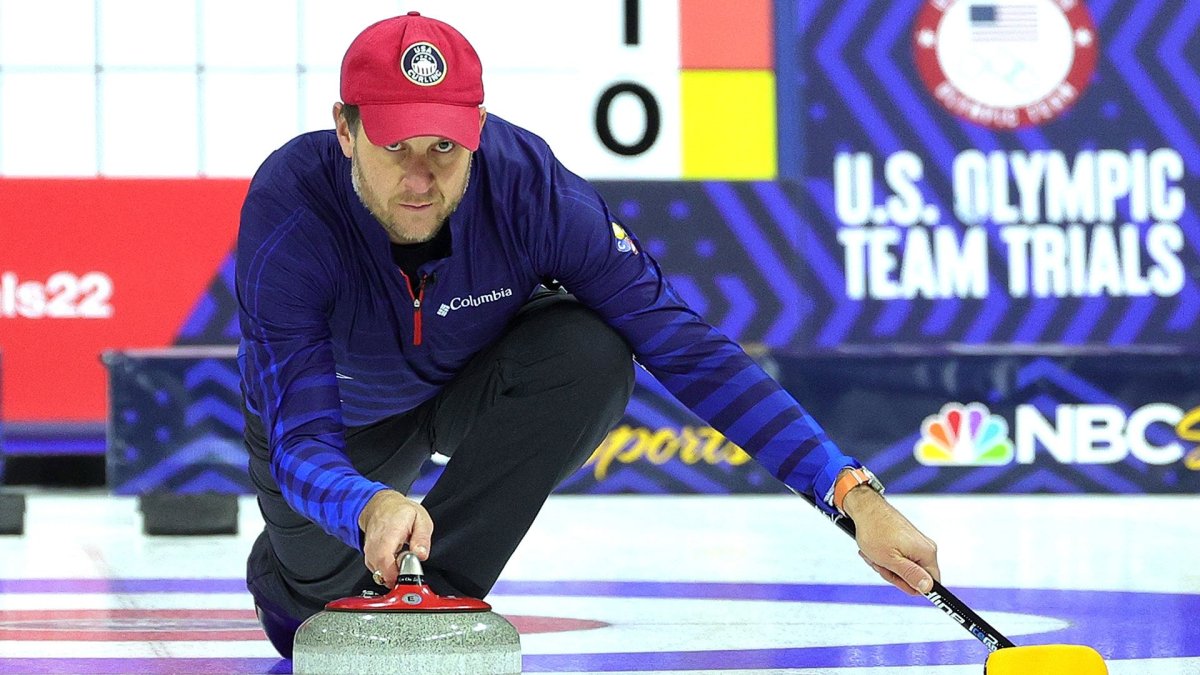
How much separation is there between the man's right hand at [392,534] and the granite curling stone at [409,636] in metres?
0.01

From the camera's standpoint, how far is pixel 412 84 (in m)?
2.01

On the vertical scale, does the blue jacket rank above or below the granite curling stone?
above

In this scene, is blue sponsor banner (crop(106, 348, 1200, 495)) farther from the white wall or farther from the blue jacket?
the blue jacket

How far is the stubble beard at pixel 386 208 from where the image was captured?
84.2 inches

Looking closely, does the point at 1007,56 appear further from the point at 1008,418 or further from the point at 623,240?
the point at 623,240

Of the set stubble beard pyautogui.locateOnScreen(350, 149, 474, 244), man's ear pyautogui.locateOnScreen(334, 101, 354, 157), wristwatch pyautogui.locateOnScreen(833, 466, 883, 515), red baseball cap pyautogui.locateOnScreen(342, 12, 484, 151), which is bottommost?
wristwatch pyautogui.locateOnScreen(833, 466, 883, 515)

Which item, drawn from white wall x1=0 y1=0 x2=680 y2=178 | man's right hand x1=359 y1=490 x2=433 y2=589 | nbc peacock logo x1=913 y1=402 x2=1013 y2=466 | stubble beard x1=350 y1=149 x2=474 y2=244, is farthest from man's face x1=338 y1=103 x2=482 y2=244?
white wall x1=0 y1=0 x2=680 y2=178

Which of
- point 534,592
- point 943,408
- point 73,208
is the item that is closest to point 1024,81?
point 943,408

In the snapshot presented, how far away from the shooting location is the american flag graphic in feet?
27.8

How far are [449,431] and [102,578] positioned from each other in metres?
1.65

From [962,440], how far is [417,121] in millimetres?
4919

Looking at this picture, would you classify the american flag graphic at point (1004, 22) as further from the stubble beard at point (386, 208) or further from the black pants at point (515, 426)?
the stubble beard at point (386, 208)

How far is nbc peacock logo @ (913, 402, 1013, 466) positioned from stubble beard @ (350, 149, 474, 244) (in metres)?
4.62

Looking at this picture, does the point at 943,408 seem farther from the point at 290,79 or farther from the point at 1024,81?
the point at 290,79
